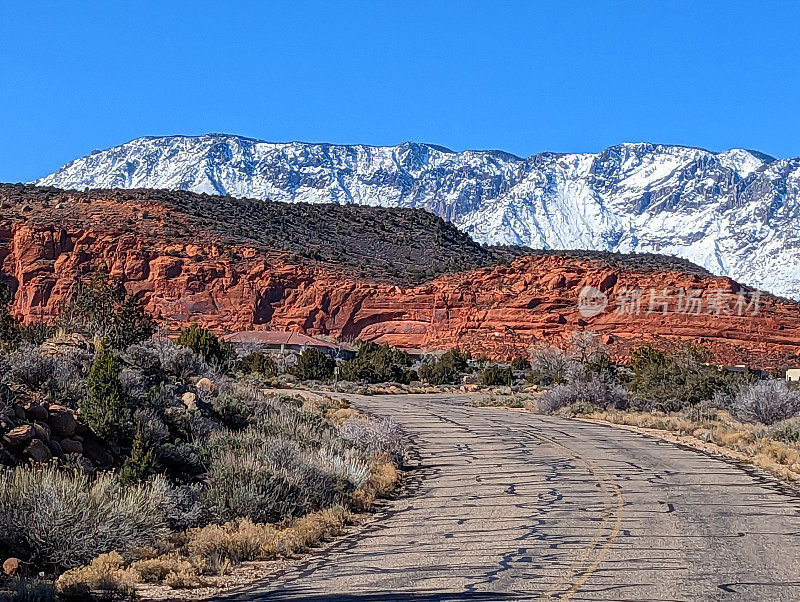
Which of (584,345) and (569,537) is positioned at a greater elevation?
(584,345)

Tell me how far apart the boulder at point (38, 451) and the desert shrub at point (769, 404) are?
22244 millimetres

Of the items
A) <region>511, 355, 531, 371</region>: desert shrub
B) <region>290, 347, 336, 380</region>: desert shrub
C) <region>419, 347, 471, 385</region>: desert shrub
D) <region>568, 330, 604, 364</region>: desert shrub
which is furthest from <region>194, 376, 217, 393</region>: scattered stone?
<region>511, 355, 531, 371</region>: desert shrub

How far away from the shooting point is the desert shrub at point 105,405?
1323cm

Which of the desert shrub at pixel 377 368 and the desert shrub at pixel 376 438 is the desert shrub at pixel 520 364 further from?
the desert shrub at pixel 376 438

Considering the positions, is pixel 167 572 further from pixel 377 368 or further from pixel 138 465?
pixel 377 368

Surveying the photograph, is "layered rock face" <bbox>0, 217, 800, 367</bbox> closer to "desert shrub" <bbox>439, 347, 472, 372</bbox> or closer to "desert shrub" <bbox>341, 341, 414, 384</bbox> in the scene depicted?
"desert shrub" <bbox>439, 347, 472, 372</bbox>

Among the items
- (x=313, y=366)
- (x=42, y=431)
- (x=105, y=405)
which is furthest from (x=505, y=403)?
(x=42, y=431)

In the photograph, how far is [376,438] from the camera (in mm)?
19938

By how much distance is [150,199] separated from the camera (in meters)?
82.6

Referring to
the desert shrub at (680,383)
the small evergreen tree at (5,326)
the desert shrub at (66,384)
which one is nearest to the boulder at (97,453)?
the desert shrub at (66,384)

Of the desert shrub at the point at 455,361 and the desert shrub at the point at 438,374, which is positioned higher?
the desert shrub at the point at 455,361

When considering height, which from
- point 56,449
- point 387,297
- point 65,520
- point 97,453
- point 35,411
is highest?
point 387,297

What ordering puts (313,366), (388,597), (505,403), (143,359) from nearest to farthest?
(388,597)
(143,359)
(505,403)
(313,366)

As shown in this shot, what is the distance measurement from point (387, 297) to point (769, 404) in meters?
45.4
